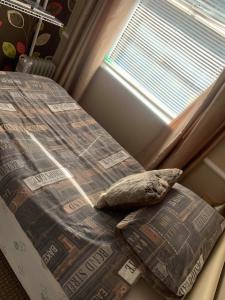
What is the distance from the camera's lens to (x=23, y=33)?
256 centimetres

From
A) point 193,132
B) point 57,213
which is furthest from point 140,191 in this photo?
point 193,132

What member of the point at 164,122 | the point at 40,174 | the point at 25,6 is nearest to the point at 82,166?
the point at 40,174

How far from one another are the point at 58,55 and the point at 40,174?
1.66 metres

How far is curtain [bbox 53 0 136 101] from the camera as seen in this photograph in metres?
2.46

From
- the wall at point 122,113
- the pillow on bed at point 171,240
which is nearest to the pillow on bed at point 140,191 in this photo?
the pillow on bed at point 171,240

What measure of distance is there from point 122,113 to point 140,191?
1405 mm

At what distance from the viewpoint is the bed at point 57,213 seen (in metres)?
1.26

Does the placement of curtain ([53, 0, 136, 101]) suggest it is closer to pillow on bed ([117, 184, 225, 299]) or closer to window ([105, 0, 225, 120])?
window ([105, 0, 225, 120])

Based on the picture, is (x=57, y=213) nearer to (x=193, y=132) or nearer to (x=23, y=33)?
(x=193, y=132)

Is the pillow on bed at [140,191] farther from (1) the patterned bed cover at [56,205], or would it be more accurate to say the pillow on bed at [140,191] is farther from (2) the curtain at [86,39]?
(2) the curtain at [86,39]

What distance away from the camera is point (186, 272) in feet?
4.16

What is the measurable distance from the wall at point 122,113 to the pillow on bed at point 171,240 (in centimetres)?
108

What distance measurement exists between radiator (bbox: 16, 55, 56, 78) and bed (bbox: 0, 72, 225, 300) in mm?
516

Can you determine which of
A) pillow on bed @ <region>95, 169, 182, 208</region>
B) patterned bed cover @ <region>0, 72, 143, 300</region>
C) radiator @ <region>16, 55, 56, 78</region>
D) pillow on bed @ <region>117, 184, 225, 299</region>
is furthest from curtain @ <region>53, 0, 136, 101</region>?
pillow on bed @ <region>117, 184, 225, 299</region>
